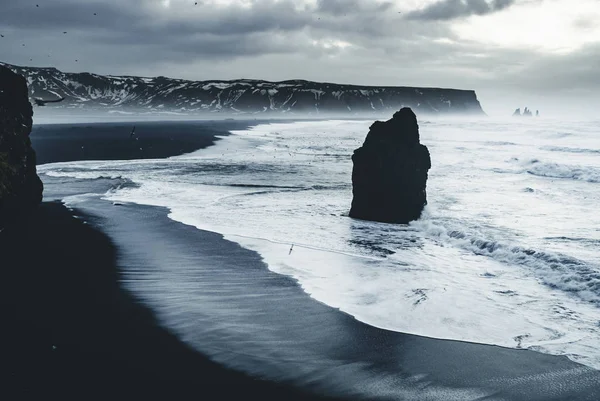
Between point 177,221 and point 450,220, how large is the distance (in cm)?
1055

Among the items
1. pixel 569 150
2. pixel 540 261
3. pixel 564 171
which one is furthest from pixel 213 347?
pixel 569 150

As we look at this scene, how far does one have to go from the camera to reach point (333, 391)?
7.80 m

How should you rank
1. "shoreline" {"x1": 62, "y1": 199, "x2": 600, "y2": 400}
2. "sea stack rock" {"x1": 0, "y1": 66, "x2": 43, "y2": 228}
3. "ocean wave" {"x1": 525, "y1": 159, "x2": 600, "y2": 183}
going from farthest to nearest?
"ocean wave" {"x1": 525, "y1": 159, "x2": 600, "y2": 183} < "sea stack rock" {"x1": 0, "y1": 66, "x2": 43, "y2": 228} < "shoreline" {"x1": 62, "y1": 199, "x2": 600, "y2": 400}

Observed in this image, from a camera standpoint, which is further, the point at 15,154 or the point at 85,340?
the point at 15,154

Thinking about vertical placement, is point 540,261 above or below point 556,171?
below

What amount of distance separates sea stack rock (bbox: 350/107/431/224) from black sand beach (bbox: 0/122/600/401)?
7741 mm

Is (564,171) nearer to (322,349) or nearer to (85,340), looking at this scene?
(322,349)

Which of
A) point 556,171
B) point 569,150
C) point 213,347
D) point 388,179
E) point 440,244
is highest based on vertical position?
point 569,150

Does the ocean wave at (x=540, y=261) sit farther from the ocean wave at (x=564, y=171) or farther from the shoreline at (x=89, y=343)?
the ocean wave at (x=564, y=171)

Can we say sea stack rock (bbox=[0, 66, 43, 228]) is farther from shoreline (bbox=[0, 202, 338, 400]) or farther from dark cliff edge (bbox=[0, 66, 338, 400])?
shoreline (bbox=[0, 202, 338, 400])

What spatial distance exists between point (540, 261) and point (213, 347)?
9.63 metres

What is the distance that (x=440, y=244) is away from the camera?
17125 millimetres

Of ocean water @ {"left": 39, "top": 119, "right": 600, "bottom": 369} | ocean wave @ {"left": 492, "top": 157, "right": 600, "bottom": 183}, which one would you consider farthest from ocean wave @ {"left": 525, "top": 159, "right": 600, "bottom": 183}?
ocean water @ {"left": 39, "top": 119, "right": 600, "bottom": 369}

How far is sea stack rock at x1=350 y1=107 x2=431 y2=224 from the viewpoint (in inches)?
815
